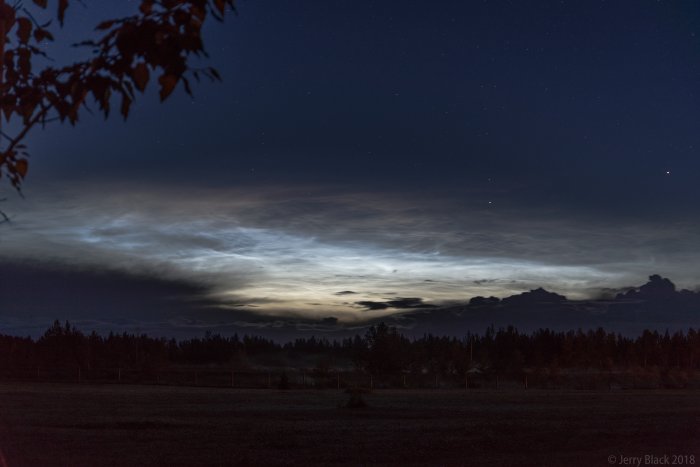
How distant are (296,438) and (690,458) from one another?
13.1 meters

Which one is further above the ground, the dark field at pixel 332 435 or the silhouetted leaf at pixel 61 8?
the silhouetted leaf at pixel 61 8

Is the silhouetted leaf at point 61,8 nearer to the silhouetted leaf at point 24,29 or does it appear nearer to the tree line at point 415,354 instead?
the silhouetted leaf at point 24,29

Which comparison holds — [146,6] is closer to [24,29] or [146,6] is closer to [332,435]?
[24,29]

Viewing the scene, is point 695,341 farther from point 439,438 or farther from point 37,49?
point 37,49

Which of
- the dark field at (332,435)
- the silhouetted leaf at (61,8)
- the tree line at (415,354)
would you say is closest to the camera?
the silhouetted leaf at (61,8)

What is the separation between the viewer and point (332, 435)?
29969 mm

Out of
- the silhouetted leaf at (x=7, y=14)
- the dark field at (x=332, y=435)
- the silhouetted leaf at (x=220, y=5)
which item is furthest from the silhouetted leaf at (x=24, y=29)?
the dark field at (x=332, y=435)

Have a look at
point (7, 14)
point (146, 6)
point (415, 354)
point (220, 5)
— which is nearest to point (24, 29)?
point (7, 14)

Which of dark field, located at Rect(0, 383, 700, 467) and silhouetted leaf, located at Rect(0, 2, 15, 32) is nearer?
silhouetted leaf, located at Rect(0, 2, 15, 32)

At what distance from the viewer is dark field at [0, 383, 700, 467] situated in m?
22.6

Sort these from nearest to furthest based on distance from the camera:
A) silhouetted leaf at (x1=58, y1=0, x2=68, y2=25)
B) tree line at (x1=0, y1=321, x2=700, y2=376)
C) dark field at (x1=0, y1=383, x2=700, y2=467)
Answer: silhouetted leaf at (x1=58, y1=0, x2=68, y2=25) → dark field at (x1=0, y1=383, x2=700, y2=467) → tree line at (x1=0, y1=321, x2=700, y2=376)

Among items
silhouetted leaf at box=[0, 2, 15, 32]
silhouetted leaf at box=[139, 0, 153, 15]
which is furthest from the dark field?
silhouetted leaf at box=[139, 0, 153, 15]

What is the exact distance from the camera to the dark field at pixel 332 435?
22.6m

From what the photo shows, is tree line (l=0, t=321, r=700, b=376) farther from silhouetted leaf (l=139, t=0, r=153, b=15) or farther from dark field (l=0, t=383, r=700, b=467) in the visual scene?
silhouetted leaf (l=139, t=0, r=153, b=15)
